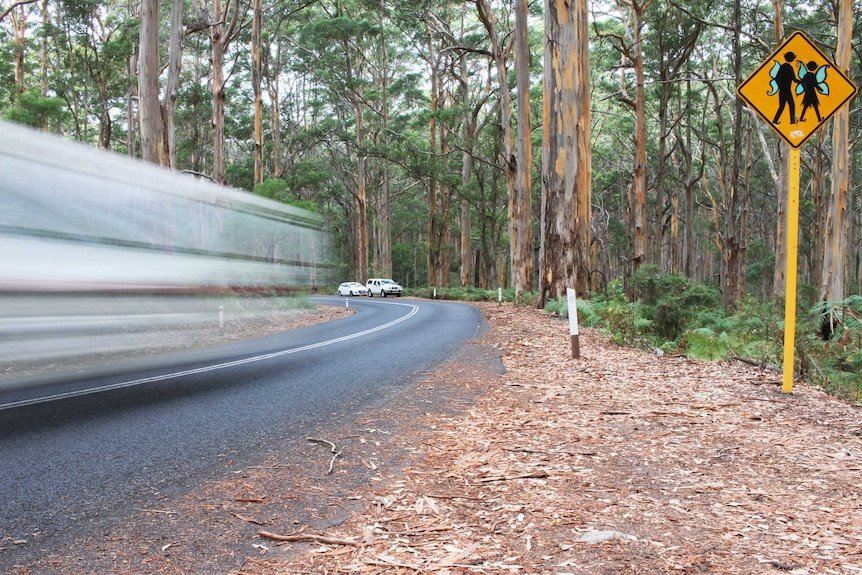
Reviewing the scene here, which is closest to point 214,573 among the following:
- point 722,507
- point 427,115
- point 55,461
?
point 55,461

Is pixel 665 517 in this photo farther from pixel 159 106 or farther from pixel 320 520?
pixel 159 106

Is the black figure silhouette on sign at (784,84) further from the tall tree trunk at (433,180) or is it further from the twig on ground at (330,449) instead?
the tall tree trunk at (433,180)

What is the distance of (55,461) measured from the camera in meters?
4.35

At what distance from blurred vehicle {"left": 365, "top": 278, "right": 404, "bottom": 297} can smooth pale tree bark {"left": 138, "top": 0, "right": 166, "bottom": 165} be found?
2883 centimetres

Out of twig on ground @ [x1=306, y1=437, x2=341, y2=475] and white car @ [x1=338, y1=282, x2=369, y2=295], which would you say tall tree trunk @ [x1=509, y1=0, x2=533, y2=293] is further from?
twig on ground @ [x1=306, y1=437, x2=341, y2=475]

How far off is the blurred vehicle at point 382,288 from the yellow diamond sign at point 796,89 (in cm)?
3741

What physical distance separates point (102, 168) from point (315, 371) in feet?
12.4

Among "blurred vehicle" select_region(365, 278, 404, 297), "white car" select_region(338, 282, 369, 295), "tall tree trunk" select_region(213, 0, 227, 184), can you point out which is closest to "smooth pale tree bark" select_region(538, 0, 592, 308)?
"tall tree trunk" select_region(213, 0, 227, 184)

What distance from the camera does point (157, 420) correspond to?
5625 millimetres

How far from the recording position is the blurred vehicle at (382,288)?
43.3 m

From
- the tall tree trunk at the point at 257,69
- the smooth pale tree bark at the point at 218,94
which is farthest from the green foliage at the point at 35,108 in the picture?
the tall tree trunk at the point at 257,69

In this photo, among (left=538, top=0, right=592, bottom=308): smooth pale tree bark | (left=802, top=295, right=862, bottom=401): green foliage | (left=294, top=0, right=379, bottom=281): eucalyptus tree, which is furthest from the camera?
(left=294, top=0, right=379, bottom=281): eucalyptus tree

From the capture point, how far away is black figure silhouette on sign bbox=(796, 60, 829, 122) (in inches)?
244

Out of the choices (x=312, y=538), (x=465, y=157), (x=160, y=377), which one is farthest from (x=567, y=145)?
(x=465, y=157)
